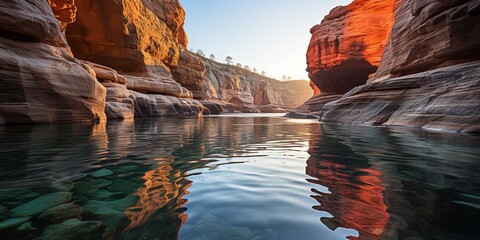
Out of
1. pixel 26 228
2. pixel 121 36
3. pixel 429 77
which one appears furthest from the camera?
pixel 121 36

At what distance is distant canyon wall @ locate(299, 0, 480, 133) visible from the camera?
24.0 feet

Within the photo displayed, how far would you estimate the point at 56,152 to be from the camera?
3965mm

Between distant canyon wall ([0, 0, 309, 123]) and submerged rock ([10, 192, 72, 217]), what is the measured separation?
868cm

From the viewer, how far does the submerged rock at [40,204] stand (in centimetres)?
163

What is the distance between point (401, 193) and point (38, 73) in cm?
1127

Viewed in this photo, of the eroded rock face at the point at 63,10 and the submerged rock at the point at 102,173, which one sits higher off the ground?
the eroded rock face at the point at 63,10

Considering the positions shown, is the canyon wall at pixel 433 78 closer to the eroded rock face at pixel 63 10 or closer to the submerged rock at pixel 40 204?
the submerged rock at pixel 40 204

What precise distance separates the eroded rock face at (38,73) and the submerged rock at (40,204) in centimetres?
868

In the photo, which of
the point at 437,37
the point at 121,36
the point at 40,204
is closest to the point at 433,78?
the point at 437,37

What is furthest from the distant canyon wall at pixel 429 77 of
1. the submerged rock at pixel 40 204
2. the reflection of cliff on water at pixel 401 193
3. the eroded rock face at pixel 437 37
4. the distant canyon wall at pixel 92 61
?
the distant canyon wall at pixel 92 61

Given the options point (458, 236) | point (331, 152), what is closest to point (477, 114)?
point (331, 152)

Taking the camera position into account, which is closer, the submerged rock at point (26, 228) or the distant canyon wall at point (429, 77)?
the submerged rock at point (26, 228)

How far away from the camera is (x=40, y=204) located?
70.0 inches

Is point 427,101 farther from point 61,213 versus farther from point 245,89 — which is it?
point 245,89
